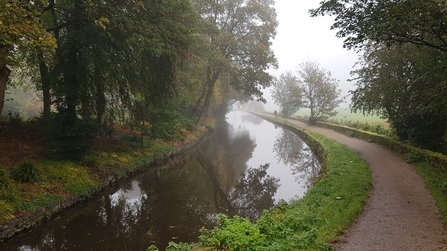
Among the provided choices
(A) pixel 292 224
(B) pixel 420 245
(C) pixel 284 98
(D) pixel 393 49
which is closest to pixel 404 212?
(B) pixel 420 245

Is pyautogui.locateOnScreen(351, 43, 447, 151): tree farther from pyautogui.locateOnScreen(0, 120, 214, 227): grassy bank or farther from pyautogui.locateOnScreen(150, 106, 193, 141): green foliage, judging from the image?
pyautogui.locateOnScreen(0, 120, 214, 227): grassy bank

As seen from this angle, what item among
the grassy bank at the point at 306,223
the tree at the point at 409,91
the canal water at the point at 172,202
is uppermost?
the tree at the point at 409,91

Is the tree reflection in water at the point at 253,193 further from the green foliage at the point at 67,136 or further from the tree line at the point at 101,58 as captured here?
the green foliage at the point at 67,136

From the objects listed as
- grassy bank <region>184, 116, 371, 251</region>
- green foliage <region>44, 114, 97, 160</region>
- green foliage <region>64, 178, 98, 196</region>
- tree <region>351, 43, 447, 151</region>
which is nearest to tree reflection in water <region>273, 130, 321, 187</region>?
grassy bank <region>184, 116, 371, 251</region>

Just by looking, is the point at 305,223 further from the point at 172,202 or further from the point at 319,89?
the point at 319,89

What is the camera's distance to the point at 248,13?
2686 centimetres

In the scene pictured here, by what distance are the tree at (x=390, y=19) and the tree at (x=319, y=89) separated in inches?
963

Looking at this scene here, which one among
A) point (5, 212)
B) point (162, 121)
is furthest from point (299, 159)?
point (5, 212)

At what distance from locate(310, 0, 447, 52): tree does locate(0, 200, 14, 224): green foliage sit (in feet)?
35.2

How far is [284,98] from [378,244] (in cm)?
5016

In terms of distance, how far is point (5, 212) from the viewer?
7.45 m

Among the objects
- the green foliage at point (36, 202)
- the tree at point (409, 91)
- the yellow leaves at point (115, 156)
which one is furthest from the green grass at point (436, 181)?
the yellow leaves at point (115, 156)

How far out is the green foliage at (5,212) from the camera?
24.1ft

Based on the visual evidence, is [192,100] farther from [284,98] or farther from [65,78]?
[284,98]
